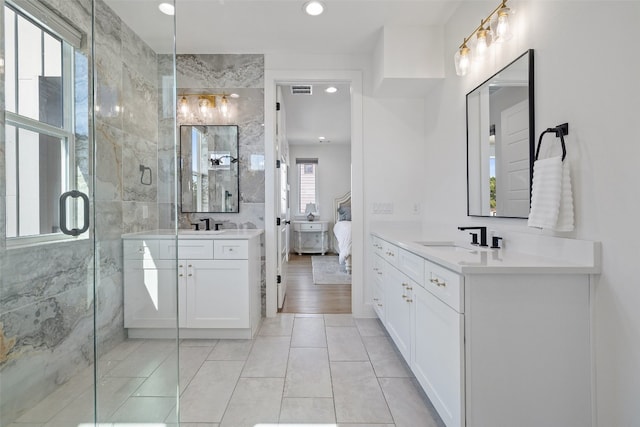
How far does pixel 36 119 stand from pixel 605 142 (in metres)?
2.74

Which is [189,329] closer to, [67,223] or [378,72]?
[67,223]

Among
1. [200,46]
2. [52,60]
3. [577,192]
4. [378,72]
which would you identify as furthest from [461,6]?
[52,60]

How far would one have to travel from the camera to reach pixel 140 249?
165 centimetres

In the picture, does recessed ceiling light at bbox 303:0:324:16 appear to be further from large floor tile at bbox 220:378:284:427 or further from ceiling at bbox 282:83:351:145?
large floor tile at bbox 220:378:284:427

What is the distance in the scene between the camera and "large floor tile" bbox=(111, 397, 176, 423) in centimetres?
137

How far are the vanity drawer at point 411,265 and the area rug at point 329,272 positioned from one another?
241cm

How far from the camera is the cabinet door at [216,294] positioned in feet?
8.35

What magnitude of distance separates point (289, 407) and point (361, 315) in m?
1.53

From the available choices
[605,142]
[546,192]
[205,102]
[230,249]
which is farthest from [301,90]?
→ [605,142]

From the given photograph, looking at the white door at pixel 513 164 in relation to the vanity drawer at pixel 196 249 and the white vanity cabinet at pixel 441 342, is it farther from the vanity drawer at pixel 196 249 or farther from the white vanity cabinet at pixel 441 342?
the vanity drawer at pixel 196 249

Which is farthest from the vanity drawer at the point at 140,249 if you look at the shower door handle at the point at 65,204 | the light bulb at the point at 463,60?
the light bulb at the point at 463,60

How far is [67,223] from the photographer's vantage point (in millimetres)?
1690

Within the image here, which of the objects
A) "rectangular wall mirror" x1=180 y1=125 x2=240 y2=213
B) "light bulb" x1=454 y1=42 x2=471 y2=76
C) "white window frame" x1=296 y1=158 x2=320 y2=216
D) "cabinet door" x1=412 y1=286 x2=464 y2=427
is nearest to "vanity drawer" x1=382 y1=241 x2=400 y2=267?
"cabinet door" x1=412 y1=286 x2=464 y2=427

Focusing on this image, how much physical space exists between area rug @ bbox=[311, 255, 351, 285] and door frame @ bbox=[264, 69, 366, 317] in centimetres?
133
